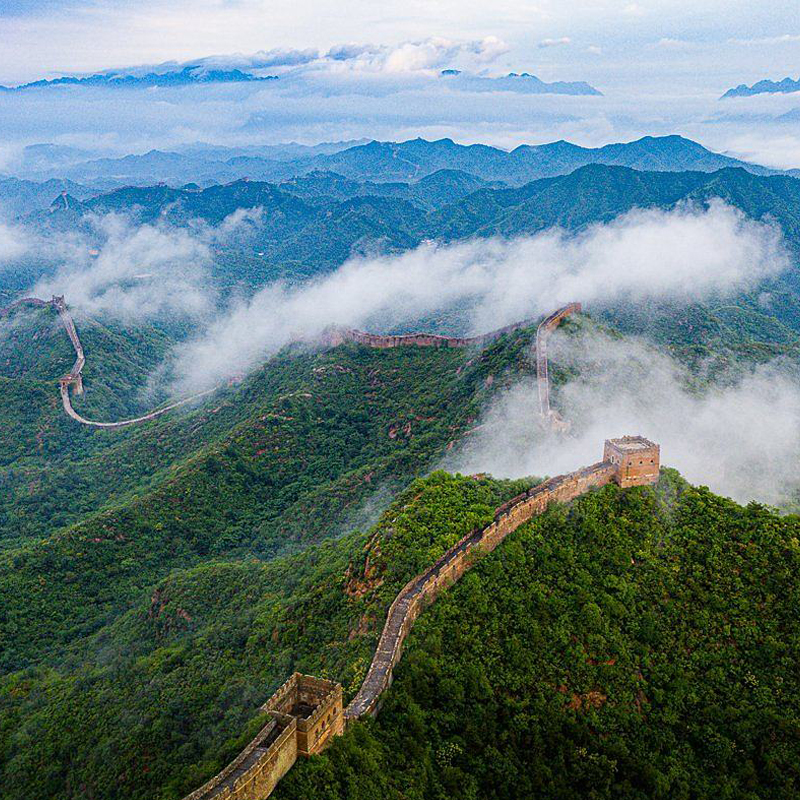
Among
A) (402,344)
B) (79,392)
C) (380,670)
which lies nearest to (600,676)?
(380,670)

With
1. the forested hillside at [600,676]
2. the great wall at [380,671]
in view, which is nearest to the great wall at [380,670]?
the great wall at [380,671]

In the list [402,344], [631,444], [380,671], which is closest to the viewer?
[380,671]

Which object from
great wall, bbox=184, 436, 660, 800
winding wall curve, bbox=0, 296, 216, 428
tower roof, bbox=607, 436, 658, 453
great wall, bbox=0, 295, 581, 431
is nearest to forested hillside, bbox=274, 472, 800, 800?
great wall, bbox=184, 436, 660, 800

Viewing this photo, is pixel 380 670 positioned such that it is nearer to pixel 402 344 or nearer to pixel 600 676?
pixel 600 676

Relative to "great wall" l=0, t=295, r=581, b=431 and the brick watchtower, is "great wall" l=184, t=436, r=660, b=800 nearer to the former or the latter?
the brick watchtower

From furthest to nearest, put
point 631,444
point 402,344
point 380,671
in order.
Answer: point 402,344 < point 631,444 < point 380,671

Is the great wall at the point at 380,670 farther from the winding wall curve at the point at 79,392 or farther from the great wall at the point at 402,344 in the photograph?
the winding wall curve at the point at 79,392
